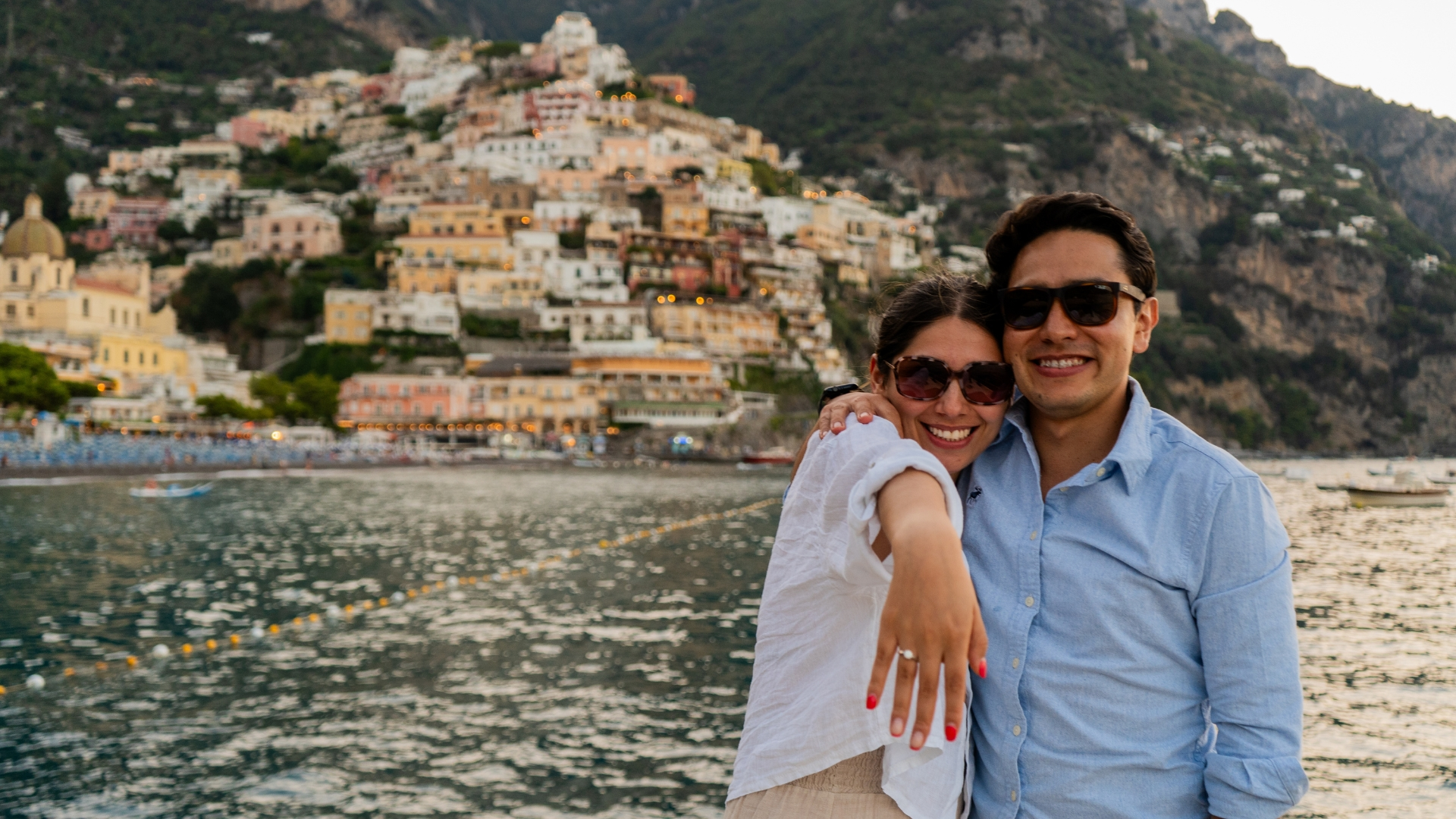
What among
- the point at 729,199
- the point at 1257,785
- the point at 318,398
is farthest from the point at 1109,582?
the point at 729,199

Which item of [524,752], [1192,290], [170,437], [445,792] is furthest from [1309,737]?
[1192,290]

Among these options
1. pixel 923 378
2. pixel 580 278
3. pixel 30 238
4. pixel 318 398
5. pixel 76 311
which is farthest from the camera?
pixel 580 278

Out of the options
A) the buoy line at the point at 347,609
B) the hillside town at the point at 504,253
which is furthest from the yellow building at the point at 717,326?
the buoy line at the point at 347,609

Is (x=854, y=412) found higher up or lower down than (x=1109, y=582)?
higher up

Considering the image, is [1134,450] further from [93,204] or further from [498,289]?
[93,204]

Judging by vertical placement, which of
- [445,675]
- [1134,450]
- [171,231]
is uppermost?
[171,231]

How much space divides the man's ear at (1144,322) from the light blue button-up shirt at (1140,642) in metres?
0.22

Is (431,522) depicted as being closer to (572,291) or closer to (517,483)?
(517,483)

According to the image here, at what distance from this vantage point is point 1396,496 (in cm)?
4966

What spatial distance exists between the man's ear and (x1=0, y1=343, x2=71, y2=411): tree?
239ft

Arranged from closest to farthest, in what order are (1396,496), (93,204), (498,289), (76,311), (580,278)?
(1396,496), (76,311), (498,289), (580,278), (93,204)

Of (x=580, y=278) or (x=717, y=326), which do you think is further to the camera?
(x=580, y=278)

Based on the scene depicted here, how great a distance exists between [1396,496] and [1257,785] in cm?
5626

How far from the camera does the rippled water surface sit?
950 centimetres
